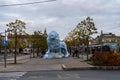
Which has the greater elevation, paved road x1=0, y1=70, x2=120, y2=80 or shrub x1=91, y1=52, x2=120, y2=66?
shrub x1=91, y1=52, x2=120, y2=66

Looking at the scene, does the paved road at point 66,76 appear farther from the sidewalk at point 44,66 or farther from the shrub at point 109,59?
the shrub at point 109,59

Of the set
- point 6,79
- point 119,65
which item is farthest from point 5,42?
point 6,79

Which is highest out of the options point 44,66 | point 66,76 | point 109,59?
point 109,59

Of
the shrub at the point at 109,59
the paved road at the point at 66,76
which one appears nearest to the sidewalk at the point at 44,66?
the shrub at the point at 109,59

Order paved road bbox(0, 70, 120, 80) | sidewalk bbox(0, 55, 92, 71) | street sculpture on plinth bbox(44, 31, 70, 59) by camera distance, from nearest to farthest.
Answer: paved road bbox(0, 70, 120, 80) → sidewalk bbox(0, 55, 92, 71) → street sculpture on plinth bbox(44, 31, 70, 59)

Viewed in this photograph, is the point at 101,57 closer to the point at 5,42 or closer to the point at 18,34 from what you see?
the point at 5,42

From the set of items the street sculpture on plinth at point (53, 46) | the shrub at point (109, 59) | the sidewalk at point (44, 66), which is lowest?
the sidewalk at point (44, 66)

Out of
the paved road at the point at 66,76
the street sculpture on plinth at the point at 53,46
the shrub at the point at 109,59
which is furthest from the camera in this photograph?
the street sculpture on plinth at the point at 53,46

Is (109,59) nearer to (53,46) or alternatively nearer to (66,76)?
(66,76)

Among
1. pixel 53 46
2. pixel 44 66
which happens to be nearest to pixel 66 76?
pixel 44 66

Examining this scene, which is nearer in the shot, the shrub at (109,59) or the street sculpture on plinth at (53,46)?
the shrub at (109,59)

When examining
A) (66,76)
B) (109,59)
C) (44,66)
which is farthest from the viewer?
(44,66)

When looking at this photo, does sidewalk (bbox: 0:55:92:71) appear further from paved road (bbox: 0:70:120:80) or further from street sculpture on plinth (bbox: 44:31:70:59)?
street sculpture on plinth (bbox: 44:31:70:59)

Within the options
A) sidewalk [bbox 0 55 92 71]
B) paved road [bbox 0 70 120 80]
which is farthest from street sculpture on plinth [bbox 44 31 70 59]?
paved road [bbox 0 70 120 80]
